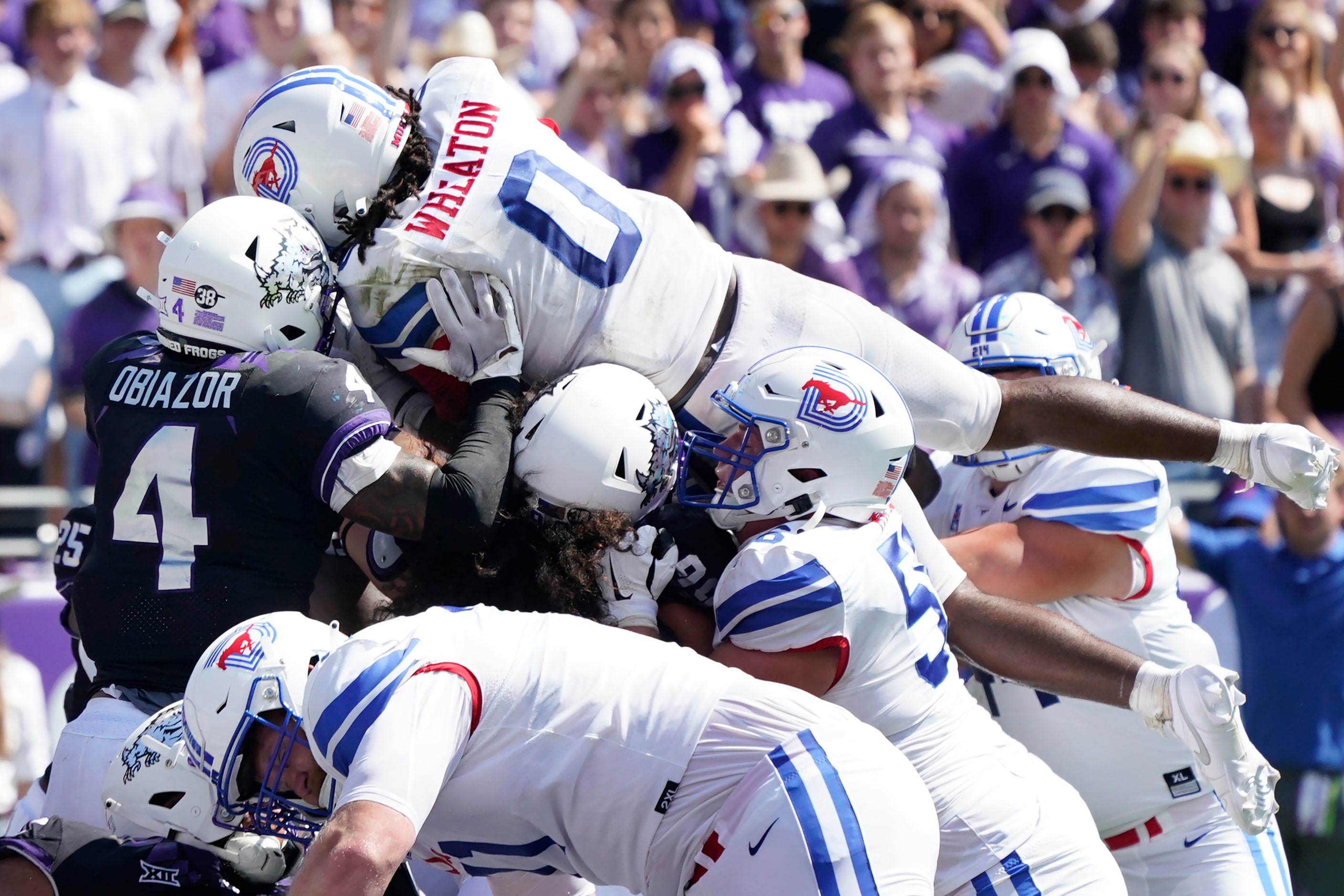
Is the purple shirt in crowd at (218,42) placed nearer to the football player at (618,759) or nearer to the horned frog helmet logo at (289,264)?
the horned frog helmet logo at (289,264)

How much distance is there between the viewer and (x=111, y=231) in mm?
7375

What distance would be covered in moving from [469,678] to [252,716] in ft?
1.82

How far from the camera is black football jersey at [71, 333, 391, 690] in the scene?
374cm

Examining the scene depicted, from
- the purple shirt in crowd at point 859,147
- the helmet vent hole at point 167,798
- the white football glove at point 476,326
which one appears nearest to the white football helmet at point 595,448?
the white football glove at point 476,326

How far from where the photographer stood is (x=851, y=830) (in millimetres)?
3098

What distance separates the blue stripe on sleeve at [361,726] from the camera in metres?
2.94

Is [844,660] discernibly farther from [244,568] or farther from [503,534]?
[244,568]

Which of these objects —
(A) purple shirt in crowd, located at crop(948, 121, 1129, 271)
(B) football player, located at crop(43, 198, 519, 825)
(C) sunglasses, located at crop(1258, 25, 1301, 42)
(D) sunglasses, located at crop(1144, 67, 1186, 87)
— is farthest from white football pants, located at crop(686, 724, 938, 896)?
(C) sunglasses, located at crop(1258, 25, 1301, 42)

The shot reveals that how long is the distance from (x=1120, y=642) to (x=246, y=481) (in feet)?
8.02

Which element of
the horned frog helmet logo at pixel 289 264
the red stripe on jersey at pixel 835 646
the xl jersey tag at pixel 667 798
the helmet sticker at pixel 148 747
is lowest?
the helmet sticker at pixel 148 747

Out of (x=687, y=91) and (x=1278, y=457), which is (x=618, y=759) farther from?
(x=687, y=91)

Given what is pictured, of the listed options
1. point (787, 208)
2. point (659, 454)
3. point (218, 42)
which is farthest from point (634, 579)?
point (218, 42)

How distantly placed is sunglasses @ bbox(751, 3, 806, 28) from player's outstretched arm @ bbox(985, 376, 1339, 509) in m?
4.61

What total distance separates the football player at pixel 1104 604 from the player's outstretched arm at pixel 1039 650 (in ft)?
1.32
